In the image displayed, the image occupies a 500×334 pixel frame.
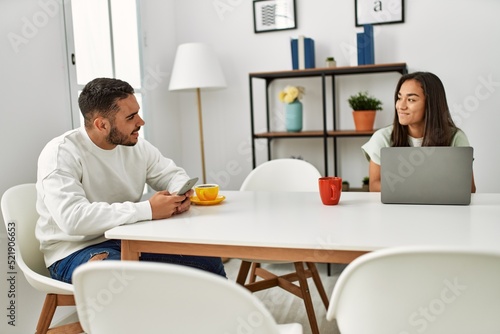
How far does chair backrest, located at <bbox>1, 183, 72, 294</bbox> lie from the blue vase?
182cm

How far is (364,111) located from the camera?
3105mm

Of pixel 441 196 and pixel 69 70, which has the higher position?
pixel 69 70

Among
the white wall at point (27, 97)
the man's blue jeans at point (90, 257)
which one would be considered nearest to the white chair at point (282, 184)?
the man's blue jeans at point (90, 257)

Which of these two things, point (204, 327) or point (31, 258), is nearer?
point (204, 327)

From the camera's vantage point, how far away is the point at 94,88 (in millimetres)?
1802

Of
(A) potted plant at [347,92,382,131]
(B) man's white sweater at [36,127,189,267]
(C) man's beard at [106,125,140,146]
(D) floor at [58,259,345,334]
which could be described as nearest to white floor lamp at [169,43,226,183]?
(A) potted plant at [347,92,382,131]

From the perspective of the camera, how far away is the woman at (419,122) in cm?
209

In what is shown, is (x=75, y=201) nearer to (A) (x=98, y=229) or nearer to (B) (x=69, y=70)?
(A) (x=98, y=229)

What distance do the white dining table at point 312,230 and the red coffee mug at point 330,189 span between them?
0.03 m

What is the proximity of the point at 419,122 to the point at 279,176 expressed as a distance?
70cm

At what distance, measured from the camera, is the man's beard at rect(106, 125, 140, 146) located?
5.97ft

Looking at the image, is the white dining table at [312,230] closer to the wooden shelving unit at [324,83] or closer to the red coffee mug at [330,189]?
the red coffee mug at [330,189]

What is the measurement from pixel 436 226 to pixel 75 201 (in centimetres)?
115

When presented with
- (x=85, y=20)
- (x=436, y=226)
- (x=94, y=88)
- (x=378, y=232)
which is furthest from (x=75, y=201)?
(x=85, y=20)
